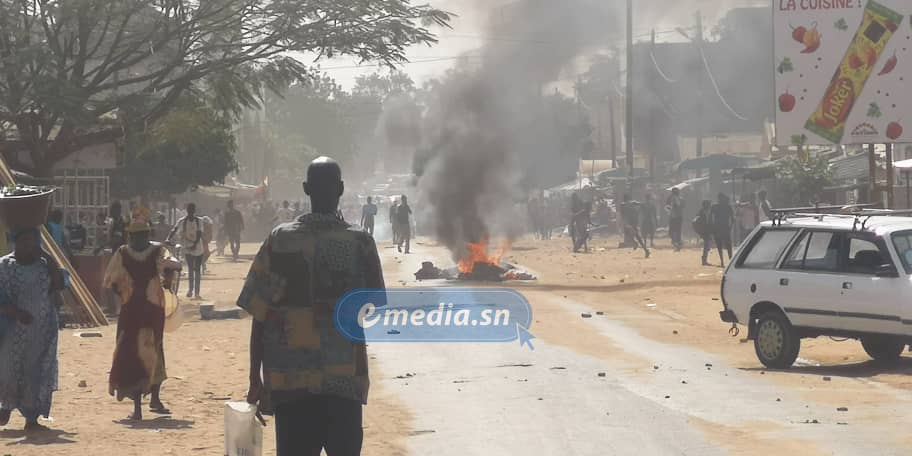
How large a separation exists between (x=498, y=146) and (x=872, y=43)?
585 inches

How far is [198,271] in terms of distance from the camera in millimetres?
24891

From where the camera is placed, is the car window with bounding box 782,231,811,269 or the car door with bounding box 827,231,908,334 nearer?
the car door with bounding box 827,231,908,334

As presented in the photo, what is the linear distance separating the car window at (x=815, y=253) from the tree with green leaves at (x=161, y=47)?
1369 cm

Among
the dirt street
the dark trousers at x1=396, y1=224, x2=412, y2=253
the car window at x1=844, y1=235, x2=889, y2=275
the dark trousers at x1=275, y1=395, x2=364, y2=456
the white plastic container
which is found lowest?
the dirt street

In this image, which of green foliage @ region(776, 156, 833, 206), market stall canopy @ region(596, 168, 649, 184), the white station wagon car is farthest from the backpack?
market stall canopy @ region(596, 168, 649, 184)

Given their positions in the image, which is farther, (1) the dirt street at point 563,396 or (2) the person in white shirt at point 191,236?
(2) the person in white shirt at point 191,236

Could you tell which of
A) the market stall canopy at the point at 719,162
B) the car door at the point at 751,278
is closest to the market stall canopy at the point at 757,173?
the market stall canopy at the point at 719,162

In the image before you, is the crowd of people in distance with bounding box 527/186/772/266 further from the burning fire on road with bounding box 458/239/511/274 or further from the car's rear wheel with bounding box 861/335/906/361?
the burning fire on road with bounding box 458/239/511/274

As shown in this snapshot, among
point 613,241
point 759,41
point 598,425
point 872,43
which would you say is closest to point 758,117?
point 759,41

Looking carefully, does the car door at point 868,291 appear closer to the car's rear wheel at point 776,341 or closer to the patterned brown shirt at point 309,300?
the car's rear wheel at point 776,341

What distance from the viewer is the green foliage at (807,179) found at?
136ft

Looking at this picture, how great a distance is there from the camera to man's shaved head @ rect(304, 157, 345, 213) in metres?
5.90

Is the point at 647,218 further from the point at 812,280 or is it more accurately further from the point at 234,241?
the point at 812,280

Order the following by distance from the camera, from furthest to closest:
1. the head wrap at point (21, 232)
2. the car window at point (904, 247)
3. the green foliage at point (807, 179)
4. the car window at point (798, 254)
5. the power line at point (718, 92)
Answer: the power line at point (718, 92) < the green foliage at point (807, 179) < the car window at point (798, 254) < the car window at point (904, 247) < the head wrap at point (21, 232)
